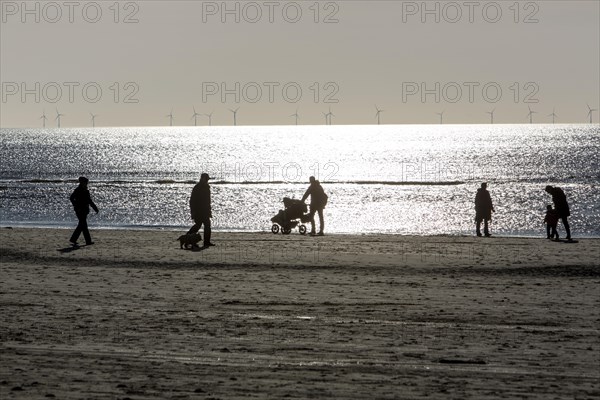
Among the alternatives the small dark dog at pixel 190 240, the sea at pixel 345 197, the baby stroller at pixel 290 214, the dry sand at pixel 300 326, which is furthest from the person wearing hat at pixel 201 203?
the sea at pixel 345 197

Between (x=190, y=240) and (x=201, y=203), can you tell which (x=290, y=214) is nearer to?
Result: (x=201, y=203)

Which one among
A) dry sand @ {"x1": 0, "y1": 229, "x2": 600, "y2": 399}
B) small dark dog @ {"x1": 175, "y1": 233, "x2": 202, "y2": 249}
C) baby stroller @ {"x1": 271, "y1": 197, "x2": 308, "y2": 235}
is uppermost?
baby stroller @ {"x1": 271, "y1": 197, "x2": 308, "y2": 235}

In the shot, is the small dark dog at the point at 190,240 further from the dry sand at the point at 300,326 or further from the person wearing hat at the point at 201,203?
the dry sand at the point at 300,326

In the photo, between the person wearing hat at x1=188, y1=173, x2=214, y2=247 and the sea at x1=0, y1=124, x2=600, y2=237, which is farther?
the sea at x1=0, y1=124, x2=600, y2=237

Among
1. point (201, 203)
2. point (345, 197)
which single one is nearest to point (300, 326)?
point (201, 203)

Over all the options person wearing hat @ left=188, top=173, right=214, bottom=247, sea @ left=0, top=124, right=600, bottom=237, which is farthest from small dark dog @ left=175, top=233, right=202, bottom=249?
sea @ left=0, top=124, right=600, bottom=237

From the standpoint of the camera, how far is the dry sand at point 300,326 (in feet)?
28.1

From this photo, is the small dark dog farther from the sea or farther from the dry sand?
the sea

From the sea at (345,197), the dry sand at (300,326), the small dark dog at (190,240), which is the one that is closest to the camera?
the dry sand at (300,326)

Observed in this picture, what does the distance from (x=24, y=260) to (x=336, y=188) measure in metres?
65.8

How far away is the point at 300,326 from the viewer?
37.8 feet

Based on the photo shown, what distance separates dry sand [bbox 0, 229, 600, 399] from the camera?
8.55 meters

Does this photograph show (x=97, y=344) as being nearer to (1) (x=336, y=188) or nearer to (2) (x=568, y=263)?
(2) (x=568, y=263)

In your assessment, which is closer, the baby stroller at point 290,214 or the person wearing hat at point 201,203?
the person wearing hat at point 201,203
